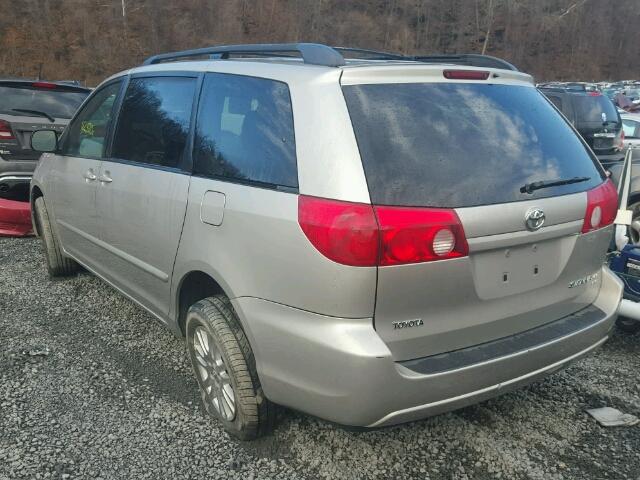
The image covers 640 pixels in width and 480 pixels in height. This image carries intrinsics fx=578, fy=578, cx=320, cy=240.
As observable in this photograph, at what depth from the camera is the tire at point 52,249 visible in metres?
4.79

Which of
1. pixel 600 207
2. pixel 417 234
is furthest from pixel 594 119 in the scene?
pixel 417 234

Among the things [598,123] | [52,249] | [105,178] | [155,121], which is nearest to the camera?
[155,121]

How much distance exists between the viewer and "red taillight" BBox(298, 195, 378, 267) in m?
2.02

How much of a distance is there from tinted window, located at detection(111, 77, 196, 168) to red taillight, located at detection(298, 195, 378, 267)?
3.72ft

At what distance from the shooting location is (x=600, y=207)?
103 inches

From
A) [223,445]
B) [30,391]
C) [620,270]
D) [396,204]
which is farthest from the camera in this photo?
[620,270]

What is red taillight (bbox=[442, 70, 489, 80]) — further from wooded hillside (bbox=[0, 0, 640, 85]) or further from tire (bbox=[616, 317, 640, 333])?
wooded hillside (bbox=[0, 0, 640, 85])

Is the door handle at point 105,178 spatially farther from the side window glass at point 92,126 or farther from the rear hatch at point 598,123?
the rear hatch at point 598,123

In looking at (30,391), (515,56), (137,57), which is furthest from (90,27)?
(515,56)

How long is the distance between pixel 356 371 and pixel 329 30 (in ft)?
218

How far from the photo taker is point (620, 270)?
3.76 meters

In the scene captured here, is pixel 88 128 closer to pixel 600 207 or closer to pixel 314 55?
pixel 314 55

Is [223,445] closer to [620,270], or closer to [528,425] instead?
[528,425]

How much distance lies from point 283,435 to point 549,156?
1.76 meters
